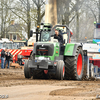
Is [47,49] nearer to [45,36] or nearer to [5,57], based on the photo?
[45,36]

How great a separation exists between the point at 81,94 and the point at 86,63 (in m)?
6.44

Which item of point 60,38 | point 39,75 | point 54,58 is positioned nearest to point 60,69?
point 54,58

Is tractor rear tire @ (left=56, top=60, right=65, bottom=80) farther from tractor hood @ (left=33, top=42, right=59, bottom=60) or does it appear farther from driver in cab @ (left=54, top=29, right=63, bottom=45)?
driver in cab @ (left=54, top=29, right=63, bottom=45)

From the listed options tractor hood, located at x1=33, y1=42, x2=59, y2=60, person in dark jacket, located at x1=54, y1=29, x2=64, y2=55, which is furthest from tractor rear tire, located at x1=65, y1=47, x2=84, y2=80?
tractor hood, located at x1=33, y1=42, x2=59, y2=60

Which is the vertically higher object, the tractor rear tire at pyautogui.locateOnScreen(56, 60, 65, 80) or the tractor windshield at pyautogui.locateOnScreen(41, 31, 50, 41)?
the tractor windshield at pyautogui.locateOnScreen(41, 31, 50, 41)

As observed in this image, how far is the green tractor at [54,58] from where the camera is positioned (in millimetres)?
10922

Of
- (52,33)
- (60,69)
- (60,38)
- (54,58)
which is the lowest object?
(60,69)

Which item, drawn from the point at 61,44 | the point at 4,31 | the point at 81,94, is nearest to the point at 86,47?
the point at 61,44

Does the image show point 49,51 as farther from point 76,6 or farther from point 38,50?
point 76,6

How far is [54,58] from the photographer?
36.5ft

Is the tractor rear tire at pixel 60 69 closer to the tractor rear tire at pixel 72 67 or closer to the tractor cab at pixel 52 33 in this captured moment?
the tractor rear tire at pixel 72 67

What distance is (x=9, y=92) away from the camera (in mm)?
7340

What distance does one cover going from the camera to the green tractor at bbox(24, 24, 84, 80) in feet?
35.8

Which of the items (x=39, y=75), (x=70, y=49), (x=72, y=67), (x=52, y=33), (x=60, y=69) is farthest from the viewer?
(x=39, y=75)
